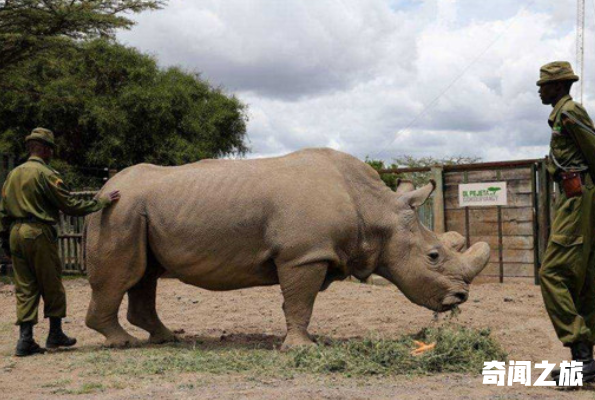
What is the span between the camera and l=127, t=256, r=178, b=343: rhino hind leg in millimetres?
7844

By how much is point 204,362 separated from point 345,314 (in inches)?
134

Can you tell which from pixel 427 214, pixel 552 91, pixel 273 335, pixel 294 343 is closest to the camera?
pixel 552 91

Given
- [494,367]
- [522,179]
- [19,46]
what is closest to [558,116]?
[494,367]

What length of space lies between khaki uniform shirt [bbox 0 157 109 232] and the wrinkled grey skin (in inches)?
9.7

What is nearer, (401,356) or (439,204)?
(401,356)

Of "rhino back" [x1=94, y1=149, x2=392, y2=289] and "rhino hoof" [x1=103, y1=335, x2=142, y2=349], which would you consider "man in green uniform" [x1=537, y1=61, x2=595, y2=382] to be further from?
"rhino hoof" [x1=103, y1=335, x2=142, y2=349]

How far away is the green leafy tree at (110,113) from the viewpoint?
87.2 feet

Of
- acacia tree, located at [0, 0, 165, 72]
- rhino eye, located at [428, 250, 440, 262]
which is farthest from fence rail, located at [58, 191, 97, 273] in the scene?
rhino eye, located at [428, 250, 440, 262]

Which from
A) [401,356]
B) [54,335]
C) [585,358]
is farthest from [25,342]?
[585,358]

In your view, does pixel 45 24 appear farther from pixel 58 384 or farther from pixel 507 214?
pixel 58 384

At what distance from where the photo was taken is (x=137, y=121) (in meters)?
27.7

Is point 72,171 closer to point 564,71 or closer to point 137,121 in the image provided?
point 137,121

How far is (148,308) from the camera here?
7.90 m

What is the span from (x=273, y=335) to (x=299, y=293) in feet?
4.78
